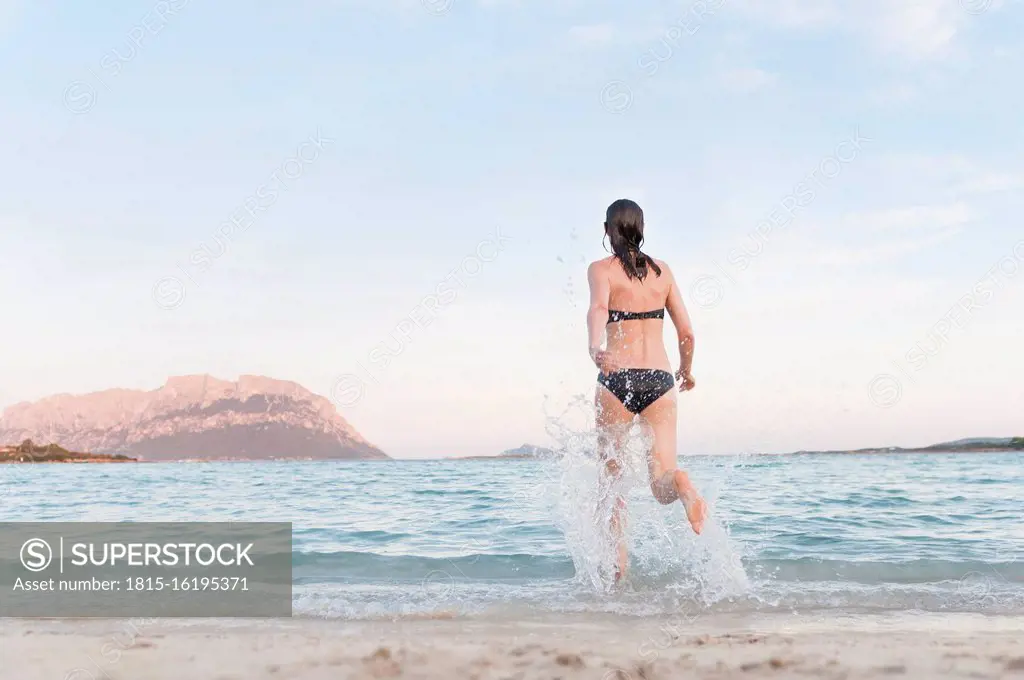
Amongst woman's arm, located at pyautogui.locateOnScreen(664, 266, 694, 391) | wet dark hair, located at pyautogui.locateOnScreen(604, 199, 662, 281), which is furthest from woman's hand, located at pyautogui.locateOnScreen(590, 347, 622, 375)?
woman's arm, located at pyautogui.locateOnScreen(664, 266, 694, 391)

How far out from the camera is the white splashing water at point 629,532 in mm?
4816

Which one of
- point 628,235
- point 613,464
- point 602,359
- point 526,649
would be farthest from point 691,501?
point 628,235

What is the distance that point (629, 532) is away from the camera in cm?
539

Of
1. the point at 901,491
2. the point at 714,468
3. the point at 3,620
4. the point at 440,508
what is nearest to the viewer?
the point at 3,620

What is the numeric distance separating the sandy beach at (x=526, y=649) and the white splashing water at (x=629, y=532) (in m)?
0.90

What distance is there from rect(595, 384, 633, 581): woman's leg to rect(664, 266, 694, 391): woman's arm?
0.56 metres

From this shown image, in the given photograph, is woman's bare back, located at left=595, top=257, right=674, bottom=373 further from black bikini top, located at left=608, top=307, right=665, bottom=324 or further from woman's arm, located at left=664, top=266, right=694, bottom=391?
woman's arm, located at left=664, top=266, right=694, bottom=391

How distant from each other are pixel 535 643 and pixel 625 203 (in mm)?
2617

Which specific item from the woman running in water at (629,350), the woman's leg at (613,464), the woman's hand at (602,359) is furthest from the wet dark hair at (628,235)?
the woman's leg at (613,464)

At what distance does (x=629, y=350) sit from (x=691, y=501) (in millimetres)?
1005

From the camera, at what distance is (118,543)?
26.6 ft

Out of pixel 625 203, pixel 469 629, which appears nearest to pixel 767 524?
pixel 625 203

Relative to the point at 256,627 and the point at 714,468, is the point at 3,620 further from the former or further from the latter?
the point at 714,468

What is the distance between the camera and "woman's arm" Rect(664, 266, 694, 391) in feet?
16.4
